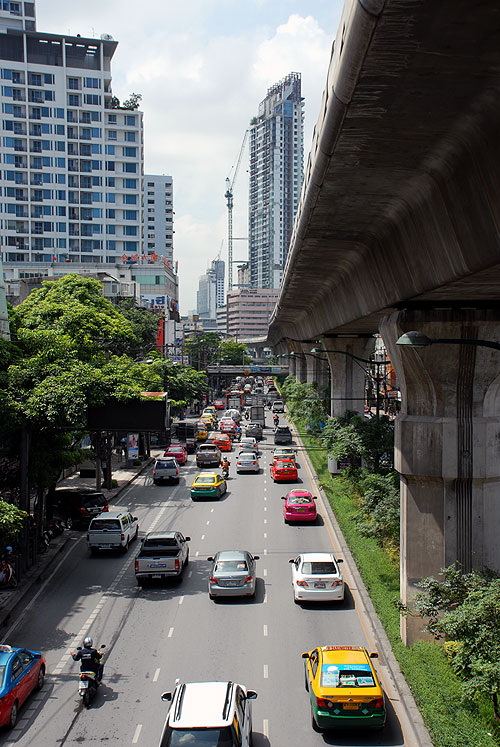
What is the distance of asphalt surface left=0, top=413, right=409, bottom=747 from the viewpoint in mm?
12570

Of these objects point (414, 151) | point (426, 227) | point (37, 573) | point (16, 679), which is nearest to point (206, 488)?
point (37, 573)

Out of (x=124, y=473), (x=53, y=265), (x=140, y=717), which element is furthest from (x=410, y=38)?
(x=53, y=265)

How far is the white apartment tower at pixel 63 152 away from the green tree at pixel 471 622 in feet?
280

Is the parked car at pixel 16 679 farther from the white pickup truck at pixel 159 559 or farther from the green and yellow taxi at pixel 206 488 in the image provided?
the green and yellow taxi at pixel 206 488

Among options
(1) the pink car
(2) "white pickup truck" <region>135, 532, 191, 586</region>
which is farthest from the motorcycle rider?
(1) the pink car

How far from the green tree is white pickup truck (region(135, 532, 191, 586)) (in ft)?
27.4

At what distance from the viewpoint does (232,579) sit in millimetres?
19422

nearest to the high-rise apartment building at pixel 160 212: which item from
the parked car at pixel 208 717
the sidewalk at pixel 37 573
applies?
the sidewalk at pixel 37 573

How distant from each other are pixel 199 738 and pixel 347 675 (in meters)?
3.36

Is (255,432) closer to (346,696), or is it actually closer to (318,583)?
(318,583)

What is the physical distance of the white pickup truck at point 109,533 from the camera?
24562mm

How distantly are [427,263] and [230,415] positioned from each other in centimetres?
6032

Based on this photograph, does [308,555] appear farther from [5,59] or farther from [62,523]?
[5,59]

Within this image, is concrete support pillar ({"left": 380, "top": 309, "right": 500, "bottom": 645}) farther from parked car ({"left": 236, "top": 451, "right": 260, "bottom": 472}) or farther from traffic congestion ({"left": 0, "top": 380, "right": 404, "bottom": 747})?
parked car ({"left": 236, "top": 451, "right": 260, "bottom": 472})
